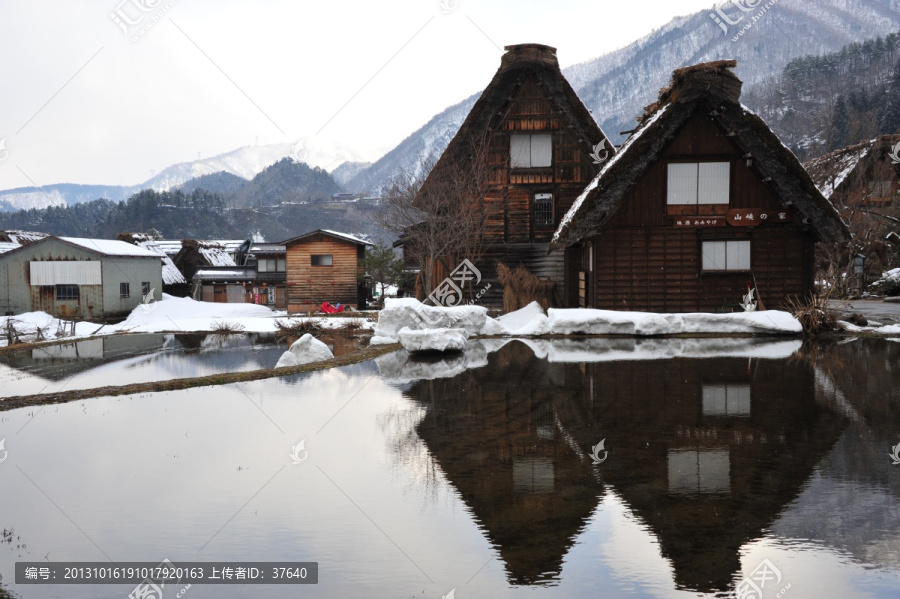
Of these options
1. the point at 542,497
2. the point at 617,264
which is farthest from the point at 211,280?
the point at 542,497

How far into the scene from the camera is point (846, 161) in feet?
135

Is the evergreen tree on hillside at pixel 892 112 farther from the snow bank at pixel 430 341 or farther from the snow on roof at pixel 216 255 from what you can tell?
the snow on roof at pixel 216 255

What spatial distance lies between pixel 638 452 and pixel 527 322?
42.1 feet

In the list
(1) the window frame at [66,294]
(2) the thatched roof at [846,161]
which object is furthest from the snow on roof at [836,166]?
(1) the window frame at [66,294]

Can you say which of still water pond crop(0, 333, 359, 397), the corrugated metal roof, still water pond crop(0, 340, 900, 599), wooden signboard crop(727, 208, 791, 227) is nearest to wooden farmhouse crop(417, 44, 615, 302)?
wooden signboard crop(727, 208, 791, 227)

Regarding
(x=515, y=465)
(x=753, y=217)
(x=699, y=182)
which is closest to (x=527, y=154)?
(x=699, y=182)

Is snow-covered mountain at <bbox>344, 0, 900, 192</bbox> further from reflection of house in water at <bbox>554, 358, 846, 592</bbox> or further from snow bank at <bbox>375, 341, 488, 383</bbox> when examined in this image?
reflection of house in water at <bbox>554, 358, 846, 592</bbox>

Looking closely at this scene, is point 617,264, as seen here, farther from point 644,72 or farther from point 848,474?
point 644,72

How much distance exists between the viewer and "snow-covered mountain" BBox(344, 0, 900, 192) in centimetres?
17062

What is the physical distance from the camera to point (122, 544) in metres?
4.75

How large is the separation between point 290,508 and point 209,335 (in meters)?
19.3

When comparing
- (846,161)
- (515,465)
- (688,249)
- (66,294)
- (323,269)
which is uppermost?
(846,161)

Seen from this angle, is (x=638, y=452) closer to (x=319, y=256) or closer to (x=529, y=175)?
(x=529, y=175)

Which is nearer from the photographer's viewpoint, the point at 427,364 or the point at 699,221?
the point at 427,364
